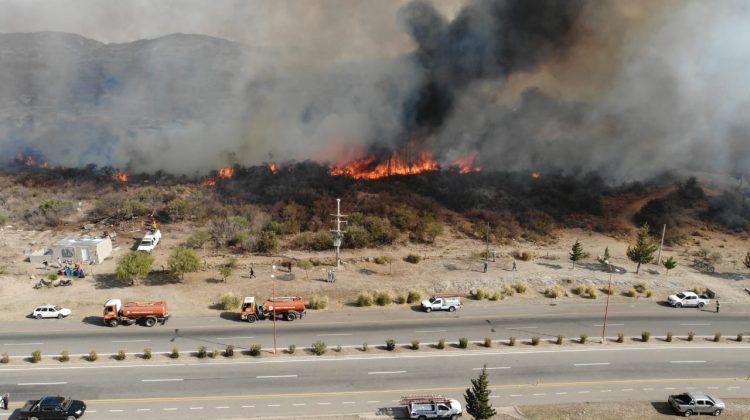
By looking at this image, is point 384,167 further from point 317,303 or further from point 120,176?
point 317,303

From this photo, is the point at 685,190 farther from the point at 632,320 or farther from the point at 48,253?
the point at 48,253

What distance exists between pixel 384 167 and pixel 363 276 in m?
43.4

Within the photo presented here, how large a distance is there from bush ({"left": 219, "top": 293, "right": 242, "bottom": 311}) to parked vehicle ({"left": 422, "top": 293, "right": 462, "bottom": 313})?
53.6 feet

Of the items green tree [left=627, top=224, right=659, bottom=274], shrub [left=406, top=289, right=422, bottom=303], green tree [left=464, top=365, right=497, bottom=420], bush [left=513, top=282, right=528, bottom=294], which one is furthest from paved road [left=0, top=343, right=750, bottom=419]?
green tree [left=627, top=224, right=659, bottom=274]

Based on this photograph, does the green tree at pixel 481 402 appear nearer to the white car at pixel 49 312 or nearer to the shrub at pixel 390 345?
the shrub at pixel 390 345

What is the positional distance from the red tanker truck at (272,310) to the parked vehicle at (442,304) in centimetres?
1082

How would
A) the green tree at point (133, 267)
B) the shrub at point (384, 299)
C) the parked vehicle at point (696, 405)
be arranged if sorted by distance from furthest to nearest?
the green tree at point (133, 267), the shrub at point (384, 299), the parked vehicle at point (696, 405)

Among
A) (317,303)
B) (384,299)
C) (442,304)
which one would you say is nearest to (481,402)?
(442,304)

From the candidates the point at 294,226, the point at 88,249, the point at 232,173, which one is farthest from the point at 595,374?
the point at 232,173

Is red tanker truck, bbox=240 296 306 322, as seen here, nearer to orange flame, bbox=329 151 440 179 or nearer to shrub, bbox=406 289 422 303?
shrub, bbox=406 289 422 303

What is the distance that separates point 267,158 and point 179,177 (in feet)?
54.5

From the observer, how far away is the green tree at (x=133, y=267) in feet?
154

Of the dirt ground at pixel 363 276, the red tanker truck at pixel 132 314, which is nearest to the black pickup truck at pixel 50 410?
the red tanker truck at pixel 132 314

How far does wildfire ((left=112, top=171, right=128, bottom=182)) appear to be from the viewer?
8603 cm
